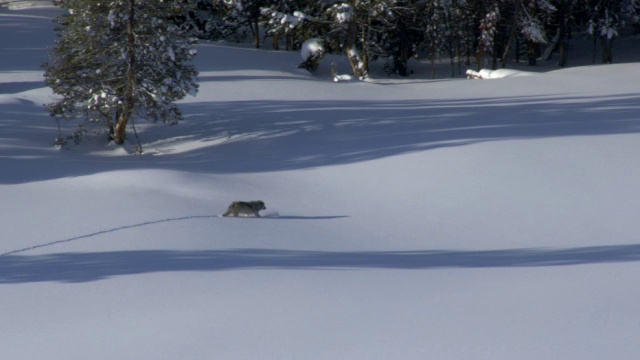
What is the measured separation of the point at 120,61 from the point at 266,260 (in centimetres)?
1027

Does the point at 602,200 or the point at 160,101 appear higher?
the point at 160,101

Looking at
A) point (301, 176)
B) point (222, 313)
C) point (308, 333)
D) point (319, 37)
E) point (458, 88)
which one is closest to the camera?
point (308, 333)

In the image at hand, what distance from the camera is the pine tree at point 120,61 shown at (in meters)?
17.1

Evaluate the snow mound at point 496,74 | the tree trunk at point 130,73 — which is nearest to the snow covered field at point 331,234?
the tree trunk at point 130,73

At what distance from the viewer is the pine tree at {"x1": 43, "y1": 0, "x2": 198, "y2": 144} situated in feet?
56.2

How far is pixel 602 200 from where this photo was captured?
1192 centimetres

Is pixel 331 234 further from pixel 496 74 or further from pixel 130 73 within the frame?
pixel 496 74

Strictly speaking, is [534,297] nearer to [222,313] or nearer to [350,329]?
[350,329]

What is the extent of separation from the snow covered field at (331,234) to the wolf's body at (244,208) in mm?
246

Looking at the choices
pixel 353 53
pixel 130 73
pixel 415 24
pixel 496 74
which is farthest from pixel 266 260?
pixel 415 24

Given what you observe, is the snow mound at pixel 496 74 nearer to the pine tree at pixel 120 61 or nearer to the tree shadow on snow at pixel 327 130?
the tree shadow on snow at pixel 327 130

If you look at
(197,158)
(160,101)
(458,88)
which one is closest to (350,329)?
(197,158)

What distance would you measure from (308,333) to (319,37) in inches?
1064

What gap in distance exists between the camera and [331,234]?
1039 centimetres
